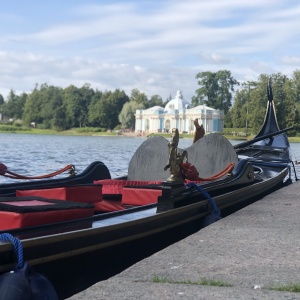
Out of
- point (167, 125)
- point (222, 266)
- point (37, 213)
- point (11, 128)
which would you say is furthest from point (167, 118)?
point (222, 266)

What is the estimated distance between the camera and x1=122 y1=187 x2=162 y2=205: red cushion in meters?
6.57

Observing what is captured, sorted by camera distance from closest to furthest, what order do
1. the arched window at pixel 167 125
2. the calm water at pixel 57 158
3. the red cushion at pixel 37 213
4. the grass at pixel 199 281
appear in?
the grass at pixel 199 281
the red cushion at pixel 37 213
the calm water at pixel 57 158
the arched window at pixel 167 125

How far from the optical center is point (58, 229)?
4625 mm

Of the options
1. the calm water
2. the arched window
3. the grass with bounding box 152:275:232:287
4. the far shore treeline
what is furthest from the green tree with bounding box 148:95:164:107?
the grass with bounding box 152:275:232:287

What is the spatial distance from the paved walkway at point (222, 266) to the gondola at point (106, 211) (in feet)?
1.36

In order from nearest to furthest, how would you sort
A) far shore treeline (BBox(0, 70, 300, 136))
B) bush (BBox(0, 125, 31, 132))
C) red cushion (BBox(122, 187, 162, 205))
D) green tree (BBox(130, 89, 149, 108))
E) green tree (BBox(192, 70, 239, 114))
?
red cushion (BBox(122, 187, 162, 205)), far shore treeline (BBox(0, 70, 300, 136)), green tree (BBox(192, 70, 239, 114)), bush (BBox(0, 125, 31, 132)), green tree (BBox(130, 89, 149, 108))

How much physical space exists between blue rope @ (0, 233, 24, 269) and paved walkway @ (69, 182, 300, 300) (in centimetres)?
45

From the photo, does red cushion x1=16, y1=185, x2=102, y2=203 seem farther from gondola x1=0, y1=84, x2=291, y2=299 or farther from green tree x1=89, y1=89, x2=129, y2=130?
green tree x1=89, y1=89, x2=129, y2=130

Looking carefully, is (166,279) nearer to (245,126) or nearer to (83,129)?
(245,126)

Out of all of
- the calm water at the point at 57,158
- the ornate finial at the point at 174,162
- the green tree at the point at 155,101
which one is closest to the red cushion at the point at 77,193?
the ornate finial at the point at 174,162

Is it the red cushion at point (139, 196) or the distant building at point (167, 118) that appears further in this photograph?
the distant building at point (167, 118)

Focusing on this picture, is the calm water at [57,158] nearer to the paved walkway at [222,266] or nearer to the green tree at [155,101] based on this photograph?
the paved walkway at [222,266]

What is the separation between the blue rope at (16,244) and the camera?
3766mm

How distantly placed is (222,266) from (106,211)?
189 centimetres
